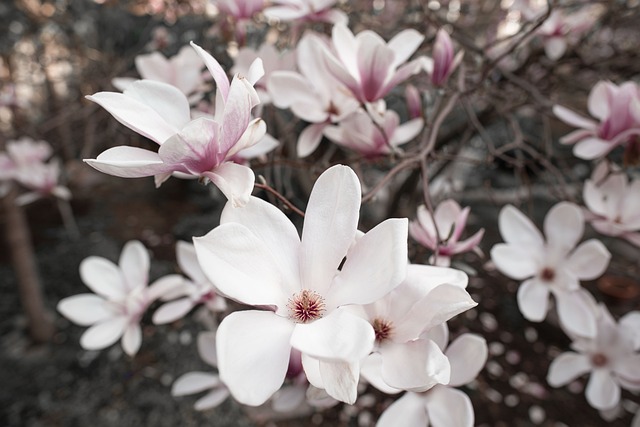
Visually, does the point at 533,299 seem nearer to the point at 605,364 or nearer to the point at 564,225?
the point at 564,225

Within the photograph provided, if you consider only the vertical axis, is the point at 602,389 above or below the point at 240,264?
below

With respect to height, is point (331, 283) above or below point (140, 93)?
below

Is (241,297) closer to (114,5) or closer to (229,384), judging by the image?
(229,384)

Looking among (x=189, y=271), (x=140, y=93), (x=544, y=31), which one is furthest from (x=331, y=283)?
(x=544, y=31)

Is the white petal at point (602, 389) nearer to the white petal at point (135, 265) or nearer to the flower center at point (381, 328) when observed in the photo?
the flower center at point (381, 328)

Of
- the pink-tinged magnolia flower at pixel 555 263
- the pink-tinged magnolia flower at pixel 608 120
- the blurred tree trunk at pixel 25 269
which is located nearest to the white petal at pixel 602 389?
the pink-tinged magnolia flower at pixel 555 263

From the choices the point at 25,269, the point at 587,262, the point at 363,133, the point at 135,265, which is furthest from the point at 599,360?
the point at 25,269
